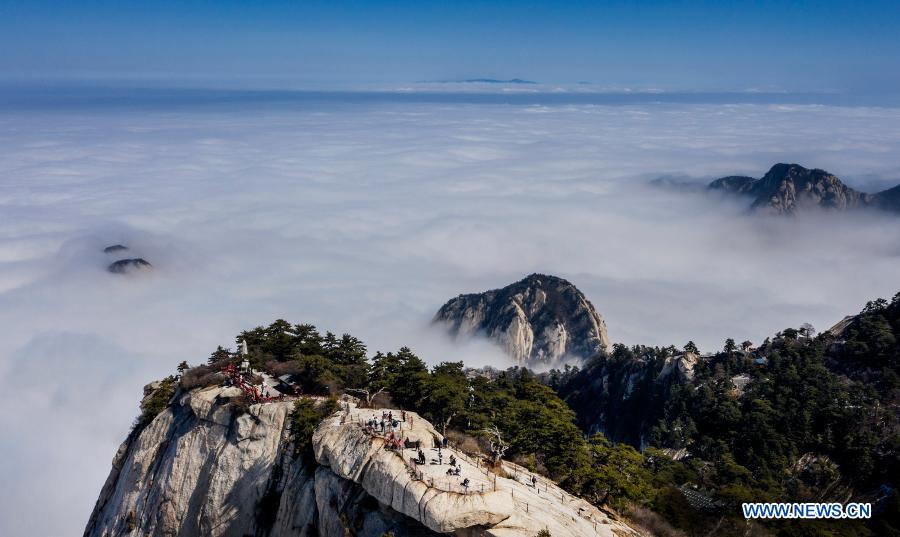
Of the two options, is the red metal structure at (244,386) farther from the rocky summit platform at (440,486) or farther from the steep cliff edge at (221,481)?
the rocky summit platform at (440,486)

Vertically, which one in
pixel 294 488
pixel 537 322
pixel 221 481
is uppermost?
pixel 294 488

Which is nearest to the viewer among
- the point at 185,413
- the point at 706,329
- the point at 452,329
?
the point at 185,413

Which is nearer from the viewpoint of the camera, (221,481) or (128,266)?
(221,481)

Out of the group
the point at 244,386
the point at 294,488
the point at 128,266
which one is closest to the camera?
the point at 294,488

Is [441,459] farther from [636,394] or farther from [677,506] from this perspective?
[636,394]

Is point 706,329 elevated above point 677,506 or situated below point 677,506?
below

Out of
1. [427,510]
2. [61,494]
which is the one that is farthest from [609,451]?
[61,494]

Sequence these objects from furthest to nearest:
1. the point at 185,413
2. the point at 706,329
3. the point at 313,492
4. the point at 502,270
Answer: the point at 502,270, the point at 706,329, the point at 185,413, the point at 313,492

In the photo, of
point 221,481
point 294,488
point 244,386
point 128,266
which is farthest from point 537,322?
point 128,266

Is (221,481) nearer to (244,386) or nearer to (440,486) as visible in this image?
(244,386)
